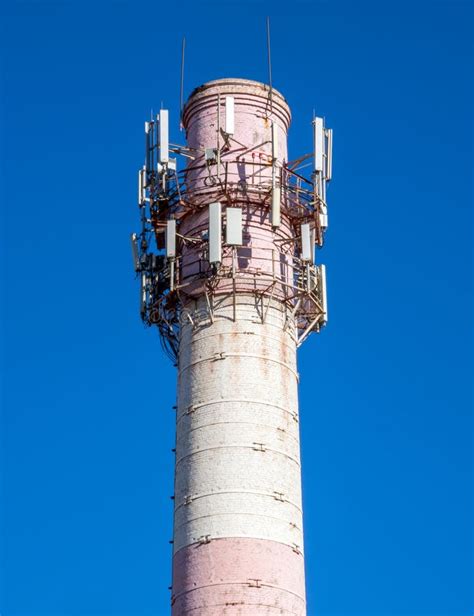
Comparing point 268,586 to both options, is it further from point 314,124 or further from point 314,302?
point 314,124

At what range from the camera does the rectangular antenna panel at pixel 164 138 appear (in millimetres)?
52125

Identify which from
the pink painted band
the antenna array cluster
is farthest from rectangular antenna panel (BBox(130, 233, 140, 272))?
the pink painted band

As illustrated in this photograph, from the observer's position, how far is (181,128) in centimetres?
5594

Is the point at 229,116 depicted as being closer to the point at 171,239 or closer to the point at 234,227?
the point at 234,227

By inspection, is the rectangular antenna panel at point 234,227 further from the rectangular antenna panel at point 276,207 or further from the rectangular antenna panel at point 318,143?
the rectangular antenna panel at point 318,143

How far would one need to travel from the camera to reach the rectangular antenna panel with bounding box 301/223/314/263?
169 ft

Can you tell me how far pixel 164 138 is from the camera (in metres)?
52.4

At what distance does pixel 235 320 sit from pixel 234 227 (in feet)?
10.8

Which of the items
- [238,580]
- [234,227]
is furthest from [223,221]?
[238,580]

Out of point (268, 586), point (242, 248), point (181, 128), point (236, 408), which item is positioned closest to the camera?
point (268, 586)

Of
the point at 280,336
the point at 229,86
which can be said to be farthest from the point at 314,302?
the point at 229,86

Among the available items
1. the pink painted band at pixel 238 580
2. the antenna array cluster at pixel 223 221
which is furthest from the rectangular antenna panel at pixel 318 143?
the pink painted band at pixel 238 580

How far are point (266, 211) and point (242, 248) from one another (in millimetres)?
2061
